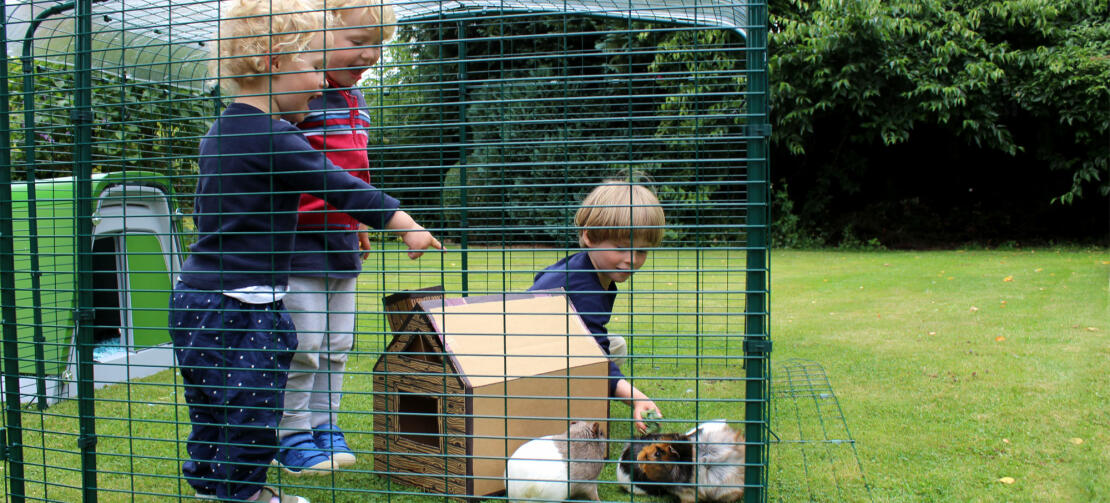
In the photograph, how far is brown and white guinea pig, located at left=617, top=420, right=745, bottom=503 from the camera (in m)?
1.92

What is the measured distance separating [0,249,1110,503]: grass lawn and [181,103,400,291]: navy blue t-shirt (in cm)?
27

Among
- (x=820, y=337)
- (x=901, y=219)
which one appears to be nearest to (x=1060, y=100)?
(x=901, y=219)

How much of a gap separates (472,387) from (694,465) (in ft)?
2.12

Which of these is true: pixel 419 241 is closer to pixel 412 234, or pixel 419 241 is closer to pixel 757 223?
pixel 412 234

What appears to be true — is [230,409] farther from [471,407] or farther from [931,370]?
[931,370]

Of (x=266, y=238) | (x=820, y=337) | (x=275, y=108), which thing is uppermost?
(x=275, y=108)

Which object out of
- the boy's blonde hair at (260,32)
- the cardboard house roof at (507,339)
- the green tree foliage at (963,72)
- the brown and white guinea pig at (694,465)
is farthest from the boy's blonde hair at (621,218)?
the green tree foliage at (963,72)

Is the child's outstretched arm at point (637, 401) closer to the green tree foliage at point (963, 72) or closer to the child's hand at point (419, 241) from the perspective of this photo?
the child's hand at point (419, 241)

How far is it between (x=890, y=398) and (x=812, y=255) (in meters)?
7.60

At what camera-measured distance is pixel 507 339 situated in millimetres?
2219

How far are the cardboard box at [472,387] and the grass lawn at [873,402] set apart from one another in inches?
4.5

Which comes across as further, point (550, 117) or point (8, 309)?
point (550, 117)

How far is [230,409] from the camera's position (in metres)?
1.81

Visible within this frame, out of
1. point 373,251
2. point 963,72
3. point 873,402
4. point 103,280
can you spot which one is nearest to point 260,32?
point 373,251
